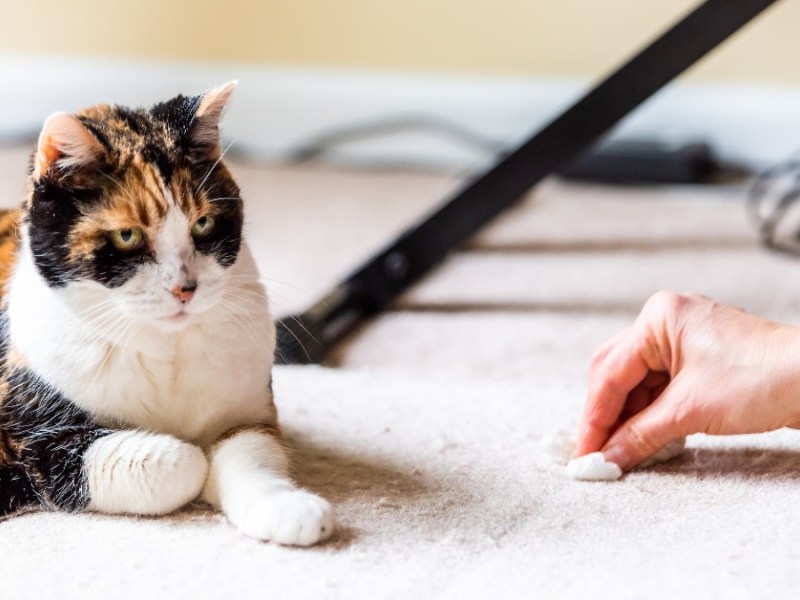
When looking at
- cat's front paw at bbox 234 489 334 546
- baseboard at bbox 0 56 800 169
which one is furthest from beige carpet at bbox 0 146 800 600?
baseboard at bbox 0 56 800 169

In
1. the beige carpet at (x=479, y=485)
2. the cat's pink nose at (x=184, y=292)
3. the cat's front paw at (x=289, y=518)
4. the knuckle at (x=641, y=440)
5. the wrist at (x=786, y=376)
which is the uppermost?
the cat's pink nose at (x=184, y=292)

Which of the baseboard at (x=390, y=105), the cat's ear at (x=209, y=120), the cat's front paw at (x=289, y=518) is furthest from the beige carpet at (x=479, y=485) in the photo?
the baseboard at (x=390, y=105)

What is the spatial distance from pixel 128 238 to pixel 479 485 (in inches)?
17.1

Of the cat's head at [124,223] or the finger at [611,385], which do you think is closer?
the cat's head at [124,223]

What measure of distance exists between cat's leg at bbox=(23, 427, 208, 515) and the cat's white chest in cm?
4

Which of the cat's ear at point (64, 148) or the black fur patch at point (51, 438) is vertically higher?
the cat's ear at point (64, 148)

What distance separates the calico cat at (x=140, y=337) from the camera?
3.19ft

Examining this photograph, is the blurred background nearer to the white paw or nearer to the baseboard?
the baseboard

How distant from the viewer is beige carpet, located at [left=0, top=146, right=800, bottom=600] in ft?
3.03

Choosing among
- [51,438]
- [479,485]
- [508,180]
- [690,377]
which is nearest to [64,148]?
[51,438]

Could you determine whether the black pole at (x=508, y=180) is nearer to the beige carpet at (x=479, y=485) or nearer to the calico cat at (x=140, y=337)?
the beige carpet at (x=479, y=485)

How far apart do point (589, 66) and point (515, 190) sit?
0.88 meters

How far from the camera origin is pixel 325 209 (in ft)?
7.66

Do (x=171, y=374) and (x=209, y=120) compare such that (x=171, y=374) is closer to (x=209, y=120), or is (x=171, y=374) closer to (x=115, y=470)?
(x=115, y=470)
